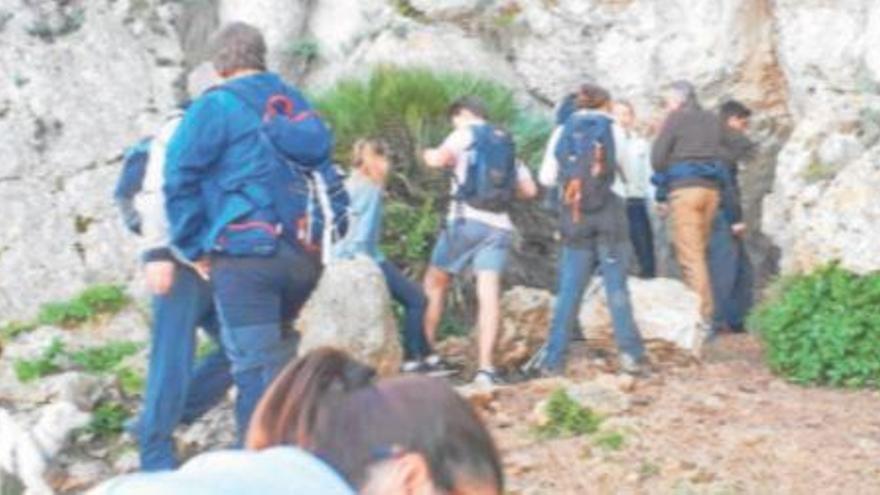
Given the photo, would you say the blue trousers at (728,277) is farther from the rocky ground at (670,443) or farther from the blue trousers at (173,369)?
the blue trousers at (173,369)

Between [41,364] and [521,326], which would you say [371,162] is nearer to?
[521,326]

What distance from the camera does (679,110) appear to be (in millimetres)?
12430

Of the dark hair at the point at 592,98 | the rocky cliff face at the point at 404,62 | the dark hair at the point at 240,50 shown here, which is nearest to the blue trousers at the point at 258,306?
the dark hair at the point at 240,50

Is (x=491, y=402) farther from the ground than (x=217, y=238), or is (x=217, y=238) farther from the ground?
(x=217, y=238)

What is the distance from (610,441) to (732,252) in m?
4.61

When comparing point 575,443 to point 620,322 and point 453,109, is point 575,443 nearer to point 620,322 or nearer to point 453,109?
point 620,322

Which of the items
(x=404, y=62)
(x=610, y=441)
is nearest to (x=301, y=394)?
(x=610, y=441)

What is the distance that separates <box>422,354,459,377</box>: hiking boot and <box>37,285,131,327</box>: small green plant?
3.04m

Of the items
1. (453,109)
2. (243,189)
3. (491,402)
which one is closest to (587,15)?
(453,109)

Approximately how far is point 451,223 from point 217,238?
3.68 metres

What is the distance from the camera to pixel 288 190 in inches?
284

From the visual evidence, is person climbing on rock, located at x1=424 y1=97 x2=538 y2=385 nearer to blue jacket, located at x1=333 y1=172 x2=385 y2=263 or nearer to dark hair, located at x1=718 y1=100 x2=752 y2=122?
blue jacket, located at x1=333 y1=172 x2=385 y2=263

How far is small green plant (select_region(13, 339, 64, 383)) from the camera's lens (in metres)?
10.2

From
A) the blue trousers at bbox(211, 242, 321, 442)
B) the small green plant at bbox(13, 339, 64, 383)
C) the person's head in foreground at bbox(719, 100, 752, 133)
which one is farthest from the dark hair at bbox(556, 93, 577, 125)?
the blue trousers at bbox(211, 242, 321, 442)
